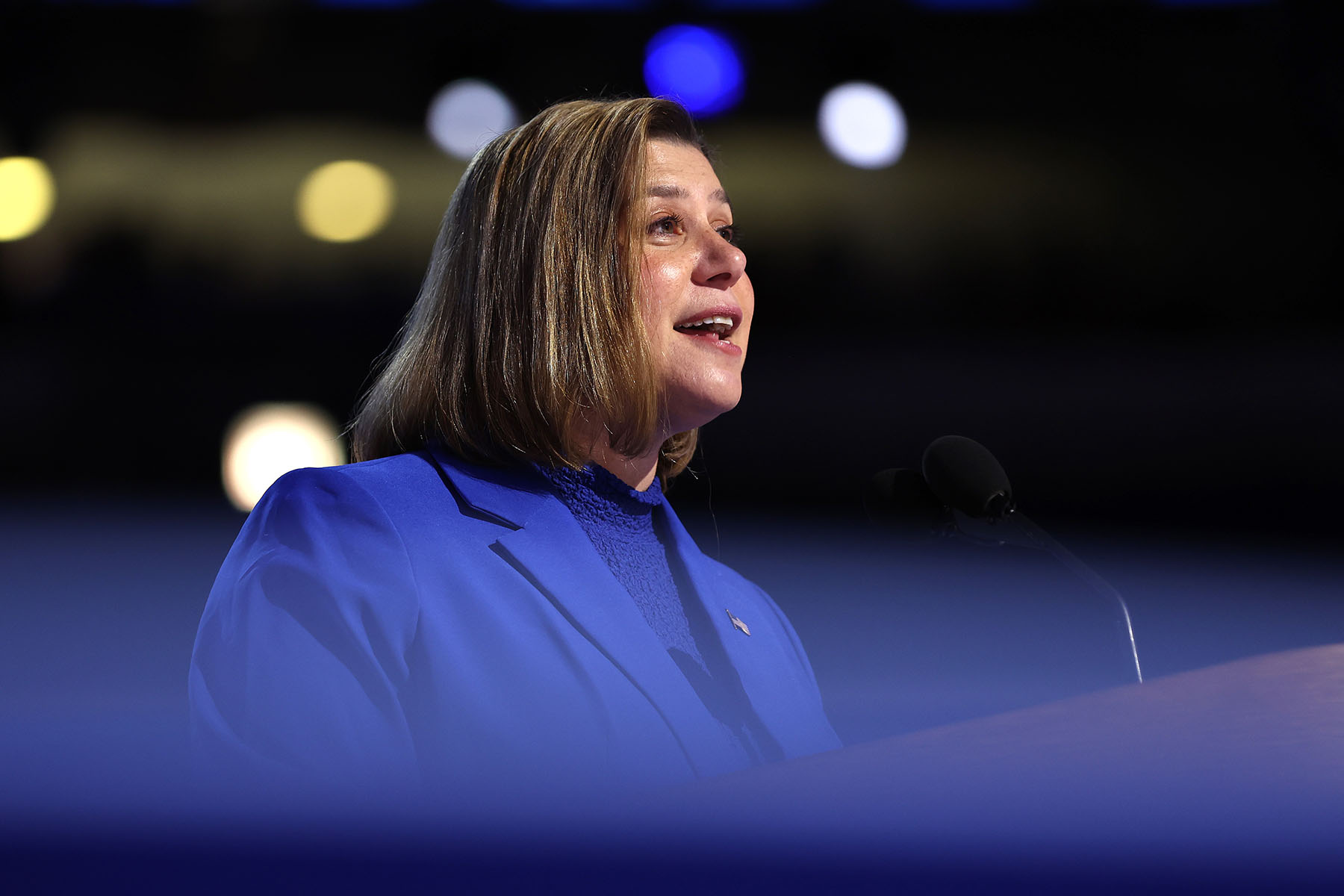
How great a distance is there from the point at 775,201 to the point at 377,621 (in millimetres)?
3015

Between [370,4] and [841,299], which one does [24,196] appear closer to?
[370,4]

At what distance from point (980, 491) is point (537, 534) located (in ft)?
1.52

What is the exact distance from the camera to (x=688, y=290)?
1.45 meters

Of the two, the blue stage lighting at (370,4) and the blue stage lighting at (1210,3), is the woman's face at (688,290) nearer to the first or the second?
the blue stage lighting at (370,4)

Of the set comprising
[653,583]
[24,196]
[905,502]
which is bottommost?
[653,583]

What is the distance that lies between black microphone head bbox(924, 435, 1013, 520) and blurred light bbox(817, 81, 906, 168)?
254cm

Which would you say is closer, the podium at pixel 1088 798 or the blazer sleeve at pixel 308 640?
the podium at pixel 1088 798

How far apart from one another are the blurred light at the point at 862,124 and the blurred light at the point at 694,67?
0.28 metres

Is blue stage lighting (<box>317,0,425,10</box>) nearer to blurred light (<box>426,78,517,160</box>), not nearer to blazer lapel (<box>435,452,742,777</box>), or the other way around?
blurred light (<box>426,78,517,160</box>)

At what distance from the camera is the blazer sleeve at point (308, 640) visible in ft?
3.21

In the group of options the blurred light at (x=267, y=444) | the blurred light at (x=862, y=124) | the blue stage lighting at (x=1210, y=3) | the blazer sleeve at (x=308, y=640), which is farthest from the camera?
the blurred light at (x=267, y=444)

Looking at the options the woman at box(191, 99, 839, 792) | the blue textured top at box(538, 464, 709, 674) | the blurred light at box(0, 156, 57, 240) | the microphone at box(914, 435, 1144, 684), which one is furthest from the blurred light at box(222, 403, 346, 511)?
the microphone at box(914, 435, 1144, 684)

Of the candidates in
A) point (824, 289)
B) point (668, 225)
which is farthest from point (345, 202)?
point (668, 225)

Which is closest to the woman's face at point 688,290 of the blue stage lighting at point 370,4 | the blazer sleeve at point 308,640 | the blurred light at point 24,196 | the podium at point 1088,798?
the blazer sleeve at point 308,640
